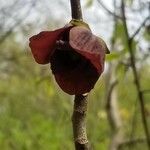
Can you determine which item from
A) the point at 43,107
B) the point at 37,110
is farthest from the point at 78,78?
the point at 43,107

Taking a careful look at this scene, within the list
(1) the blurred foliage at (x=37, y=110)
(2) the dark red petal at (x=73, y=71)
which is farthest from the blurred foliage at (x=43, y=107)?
(2) the dark red petal at (x=73, y=71)

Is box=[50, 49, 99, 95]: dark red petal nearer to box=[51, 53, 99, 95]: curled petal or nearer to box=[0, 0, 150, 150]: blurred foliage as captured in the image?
box=[51, 53, 99, 95]: curled petal

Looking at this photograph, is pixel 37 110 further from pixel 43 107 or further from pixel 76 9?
pixel 76 9

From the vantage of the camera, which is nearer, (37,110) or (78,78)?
(78,78)

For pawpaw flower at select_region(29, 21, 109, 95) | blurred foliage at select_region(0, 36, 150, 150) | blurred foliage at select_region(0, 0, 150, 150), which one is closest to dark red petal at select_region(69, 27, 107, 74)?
pawpaw flower at select_region(29, 21, 109, 95)

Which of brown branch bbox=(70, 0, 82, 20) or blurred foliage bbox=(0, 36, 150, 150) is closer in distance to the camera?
brown branch bbox=(70, 0, 82, 20)

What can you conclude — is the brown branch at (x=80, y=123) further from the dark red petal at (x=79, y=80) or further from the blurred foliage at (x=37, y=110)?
the blurred foliage at (x=37, y=110)

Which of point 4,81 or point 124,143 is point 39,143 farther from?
point 4,81
